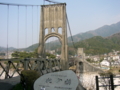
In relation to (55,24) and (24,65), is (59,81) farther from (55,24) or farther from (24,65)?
(55,24)

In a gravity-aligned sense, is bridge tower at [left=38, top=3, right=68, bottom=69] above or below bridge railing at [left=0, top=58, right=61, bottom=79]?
above

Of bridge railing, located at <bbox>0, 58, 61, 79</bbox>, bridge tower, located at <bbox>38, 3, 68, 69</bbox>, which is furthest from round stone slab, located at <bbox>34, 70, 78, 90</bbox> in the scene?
bridge tower, located at <bbox>38, 3, 68, 69</bbox>

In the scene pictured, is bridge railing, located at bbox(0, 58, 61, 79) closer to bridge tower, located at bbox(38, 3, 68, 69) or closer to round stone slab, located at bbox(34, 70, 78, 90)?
round stone slab, located at bbox(34, 70, 78, 90)

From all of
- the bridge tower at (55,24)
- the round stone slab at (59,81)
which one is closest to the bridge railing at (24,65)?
the round stone slab at (59,81)

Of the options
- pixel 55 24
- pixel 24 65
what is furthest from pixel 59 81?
pixel 55 24

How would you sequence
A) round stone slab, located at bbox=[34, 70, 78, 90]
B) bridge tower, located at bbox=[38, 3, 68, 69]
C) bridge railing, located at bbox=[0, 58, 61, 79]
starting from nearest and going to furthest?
round stone slab, located at bbox=[34, 70, 78, 90] → bridge railing, located at bbox=[0, 58, 61, 79] → bridge tower, located at bbox=[38, 3, 68, 69]

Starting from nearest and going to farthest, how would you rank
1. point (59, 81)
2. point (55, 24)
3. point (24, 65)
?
point (59, 81) → point (24, 65) → point (55, 24)

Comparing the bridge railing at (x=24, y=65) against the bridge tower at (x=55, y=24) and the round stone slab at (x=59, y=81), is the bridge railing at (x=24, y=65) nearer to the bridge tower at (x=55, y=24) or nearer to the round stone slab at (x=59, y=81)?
the round stone slab at (x=59, y=81)

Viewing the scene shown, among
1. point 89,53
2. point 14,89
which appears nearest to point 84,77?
point 14,89
